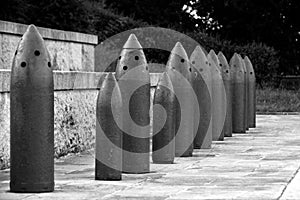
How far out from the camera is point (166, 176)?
9.10m

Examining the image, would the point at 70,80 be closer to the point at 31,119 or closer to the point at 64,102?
the point at 64,102

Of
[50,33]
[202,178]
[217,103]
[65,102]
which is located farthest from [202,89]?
[202,178]

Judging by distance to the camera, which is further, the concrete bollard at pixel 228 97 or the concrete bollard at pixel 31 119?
the concrete bollard at pixel 228 97

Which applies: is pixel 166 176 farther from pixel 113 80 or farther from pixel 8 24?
pixel 8 24

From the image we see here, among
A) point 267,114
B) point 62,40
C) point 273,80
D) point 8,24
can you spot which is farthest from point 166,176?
point 273,80

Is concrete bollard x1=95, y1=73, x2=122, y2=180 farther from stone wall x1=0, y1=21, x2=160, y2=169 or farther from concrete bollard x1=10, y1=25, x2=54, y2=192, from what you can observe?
stone wall x1=0, y1=21, x2=160, y2=169

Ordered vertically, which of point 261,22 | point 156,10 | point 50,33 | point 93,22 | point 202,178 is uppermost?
point 156,10

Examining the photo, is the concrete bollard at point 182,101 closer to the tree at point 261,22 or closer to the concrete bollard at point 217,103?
the concrete bollard at point 217,103

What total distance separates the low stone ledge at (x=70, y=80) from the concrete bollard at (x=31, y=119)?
1.47 meters

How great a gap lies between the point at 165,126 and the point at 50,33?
5.00 metres

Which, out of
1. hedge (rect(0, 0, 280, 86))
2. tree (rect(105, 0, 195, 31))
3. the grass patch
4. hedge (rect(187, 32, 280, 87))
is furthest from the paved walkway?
tree (rect(105, 0, 195, 31))

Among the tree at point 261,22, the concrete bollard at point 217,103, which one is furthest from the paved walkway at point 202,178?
the tree at point 261,22

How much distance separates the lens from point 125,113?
31.1 ft

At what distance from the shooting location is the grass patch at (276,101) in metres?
24.2
